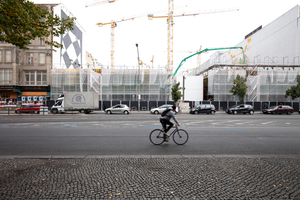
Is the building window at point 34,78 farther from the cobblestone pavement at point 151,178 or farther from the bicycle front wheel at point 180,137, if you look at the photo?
the bicycle front wheel at point 180,137

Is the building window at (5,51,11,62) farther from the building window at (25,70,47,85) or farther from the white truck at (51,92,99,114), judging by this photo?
the white truck at (51,92,99,114)

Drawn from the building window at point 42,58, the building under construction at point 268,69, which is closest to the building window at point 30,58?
the building window at point 42,58

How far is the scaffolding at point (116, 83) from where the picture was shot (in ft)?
118

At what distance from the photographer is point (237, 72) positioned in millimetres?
39125

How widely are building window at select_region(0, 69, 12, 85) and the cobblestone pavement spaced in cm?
3903

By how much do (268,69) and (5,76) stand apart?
53953 mm

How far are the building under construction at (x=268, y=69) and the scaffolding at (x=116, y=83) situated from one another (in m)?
11.3

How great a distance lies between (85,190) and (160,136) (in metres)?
4.52

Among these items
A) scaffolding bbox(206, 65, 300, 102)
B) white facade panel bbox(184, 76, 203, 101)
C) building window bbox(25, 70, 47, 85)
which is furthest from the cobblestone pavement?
white facade panel bbox(184, 76, 203, 101)

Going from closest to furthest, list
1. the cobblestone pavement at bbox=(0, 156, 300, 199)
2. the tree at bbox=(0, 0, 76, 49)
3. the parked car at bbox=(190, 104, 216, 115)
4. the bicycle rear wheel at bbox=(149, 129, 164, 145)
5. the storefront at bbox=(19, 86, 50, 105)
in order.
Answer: the cobblestone pavement at bbox=(0, 156, 300, 199) < the tree at bbox=(0, 0, 76, 49) < the bicycle rear wheel at bbox=(149, 129, 164, 145) < the parked car at bbox=(190, 104, 216, 115) < the storefront at bbox=(19, 86, 50, 105)

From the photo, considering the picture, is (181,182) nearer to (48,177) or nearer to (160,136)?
(48,177)

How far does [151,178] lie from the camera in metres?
4.17

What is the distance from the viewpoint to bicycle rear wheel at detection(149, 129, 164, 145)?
7.73m

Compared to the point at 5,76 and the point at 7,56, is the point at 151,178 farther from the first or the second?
the point at 7,56
